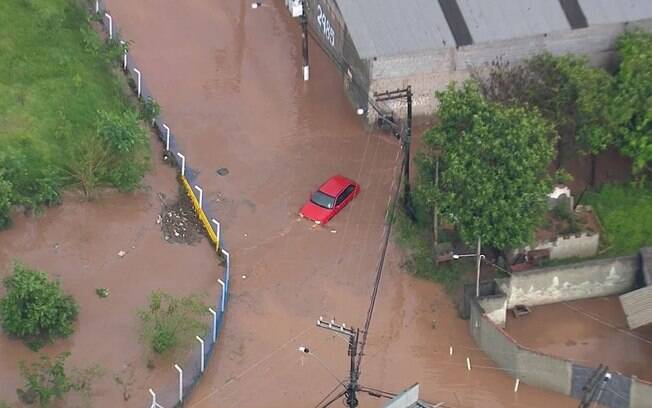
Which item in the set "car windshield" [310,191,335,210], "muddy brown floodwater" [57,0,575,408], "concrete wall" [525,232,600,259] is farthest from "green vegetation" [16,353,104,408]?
"concrete wall" [525,232,600,259]

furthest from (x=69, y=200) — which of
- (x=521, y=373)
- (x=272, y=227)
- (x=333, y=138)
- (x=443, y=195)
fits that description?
(x=521, y=373)

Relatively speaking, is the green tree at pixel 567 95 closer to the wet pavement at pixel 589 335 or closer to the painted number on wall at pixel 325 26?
the wet pavement at pixel 589 335

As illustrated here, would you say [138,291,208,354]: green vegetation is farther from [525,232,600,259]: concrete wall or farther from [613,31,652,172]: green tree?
[613,31,652,172]: green tree

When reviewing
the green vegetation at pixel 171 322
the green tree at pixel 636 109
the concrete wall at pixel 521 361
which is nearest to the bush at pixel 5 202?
the green vegetation at pixel 171 322

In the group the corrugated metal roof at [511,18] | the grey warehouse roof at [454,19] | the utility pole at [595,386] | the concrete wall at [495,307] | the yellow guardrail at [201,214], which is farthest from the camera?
the corrugated metal roof at [511,18]

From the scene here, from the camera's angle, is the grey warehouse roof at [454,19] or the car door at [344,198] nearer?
the car door at [344,198]

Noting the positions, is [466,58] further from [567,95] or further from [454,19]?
[567,95]

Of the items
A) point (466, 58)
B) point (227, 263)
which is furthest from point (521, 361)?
point (466, 58)
